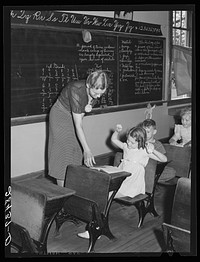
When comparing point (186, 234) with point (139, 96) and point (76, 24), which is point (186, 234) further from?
point (76, 24)

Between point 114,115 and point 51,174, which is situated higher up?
point 114,115

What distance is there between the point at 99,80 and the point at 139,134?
0.53 meters

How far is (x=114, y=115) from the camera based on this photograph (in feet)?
11.4

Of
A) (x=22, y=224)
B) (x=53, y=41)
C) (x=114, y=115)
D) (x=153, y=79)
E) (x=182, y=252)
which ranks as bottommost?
(x=182, y=252)

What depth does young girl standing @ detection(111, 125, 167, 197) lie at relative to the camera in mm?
2794

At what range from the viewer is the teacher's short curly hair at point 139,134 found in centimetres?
274

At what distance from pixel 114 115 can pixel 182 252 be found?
1.52 m

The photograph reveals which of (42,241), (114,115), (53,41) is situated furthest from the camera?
(114,115)

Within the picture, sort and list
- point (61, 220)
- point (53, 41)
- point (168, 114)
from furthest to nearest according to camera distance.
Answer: point (168, 114)
point (53, 41)
point (61, 220)

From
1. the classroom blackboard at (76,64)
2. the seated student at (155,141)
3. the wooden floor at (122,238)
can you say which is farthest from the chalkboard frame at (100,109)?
the wooden floor at (122,238)

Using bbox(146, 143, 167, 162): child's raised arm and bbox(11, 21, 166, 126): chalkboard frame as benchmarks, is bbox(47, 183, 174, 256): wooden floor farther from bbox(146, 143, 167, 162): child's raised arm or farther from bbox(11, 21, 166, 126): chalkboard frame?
bbox(11, 21, 166, 126): chalkboard frame

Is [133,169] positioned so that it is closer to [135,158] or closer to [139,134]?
[135,158]

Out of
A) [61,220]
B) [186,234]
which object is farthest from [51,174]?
[186,234]

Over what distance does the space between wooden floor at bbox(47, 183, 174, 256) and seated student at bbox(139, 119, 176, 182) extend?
0.27 meters
